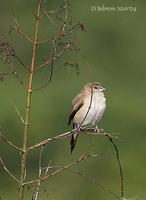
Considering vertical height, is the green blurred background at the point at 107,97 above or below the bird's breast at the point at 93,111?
below

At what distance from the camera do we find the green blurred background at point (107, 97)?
58.4ft

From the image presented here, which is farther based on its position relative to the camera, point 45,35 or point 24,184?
point 45,35

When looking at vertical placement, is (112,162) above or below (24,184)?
below

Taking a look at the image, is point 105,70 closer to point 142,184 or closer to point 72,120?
point 142,184

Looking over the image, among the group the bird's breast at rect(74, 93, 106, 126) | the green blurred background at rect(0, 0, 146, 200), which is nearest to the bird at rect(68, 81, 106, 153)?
the bird's breast at rect(74, 93, 106, 126)

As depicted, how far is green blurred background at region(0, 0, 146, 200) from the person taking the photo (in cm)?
1781

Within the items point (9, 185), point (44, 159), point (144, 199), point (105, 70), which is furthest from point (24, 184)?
point (105, 70)

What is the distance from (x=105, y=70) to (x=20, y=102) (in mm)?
4166

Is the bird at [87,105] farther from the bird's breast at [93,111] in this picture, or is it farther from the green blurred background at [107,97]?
the green blurred background at [107,97]

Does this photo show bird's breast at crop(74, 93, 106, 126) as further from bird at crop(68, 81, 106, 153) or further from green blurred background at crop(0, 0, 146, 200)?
green blurred background at crop(0, 0, 146, 200)

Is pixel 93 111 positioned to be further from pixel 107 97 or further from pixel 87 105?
pixel 107 97

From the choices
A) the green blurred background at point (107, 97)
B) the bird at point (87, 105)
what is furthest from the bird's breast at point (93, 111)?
the green blurred background at point (107, 97)

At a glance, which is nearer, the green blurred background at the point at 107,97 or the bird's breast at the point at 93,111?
the bird's breast at the point at 93,111

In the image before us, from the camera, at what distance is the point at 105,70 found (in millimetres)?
25562
